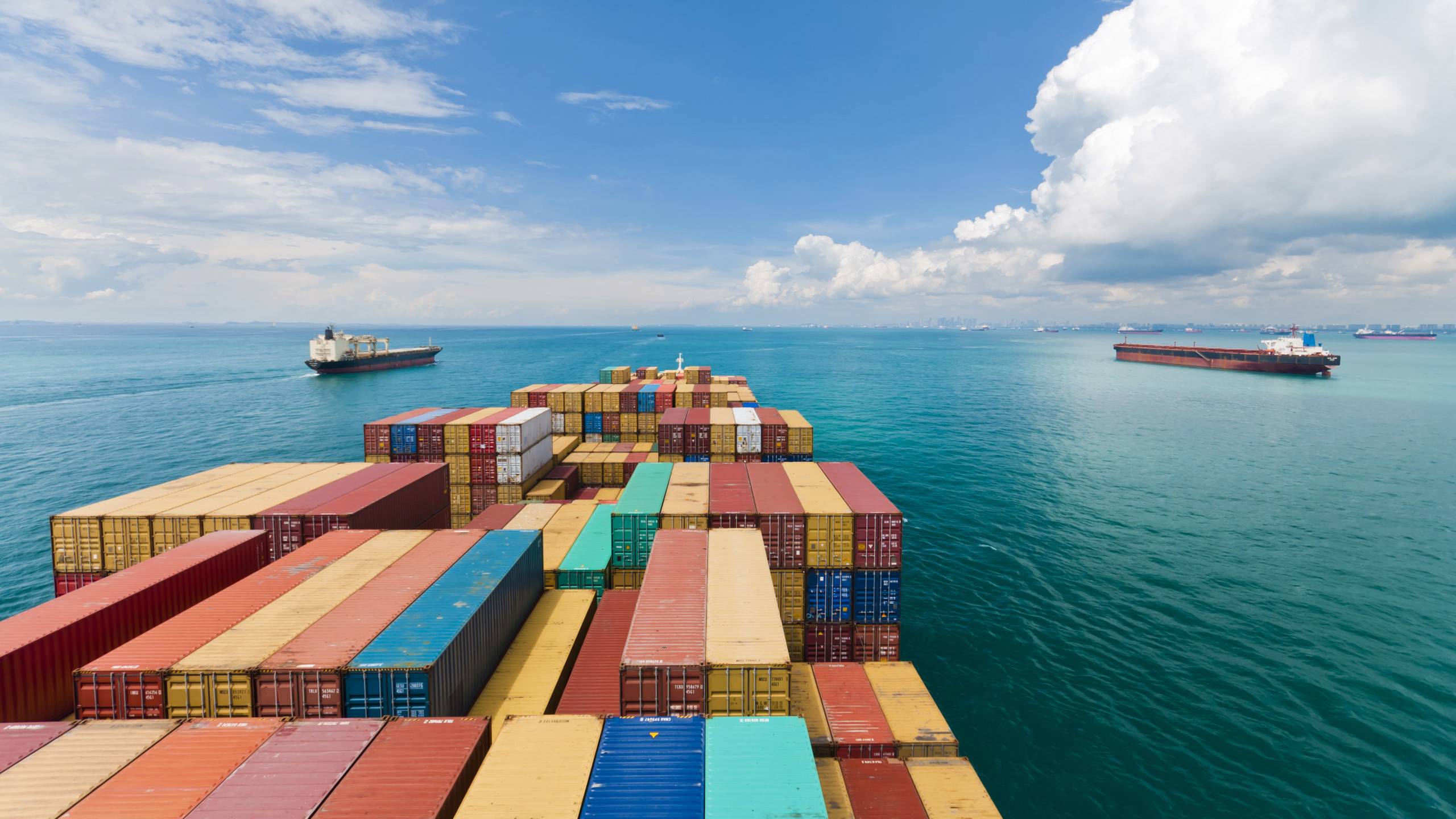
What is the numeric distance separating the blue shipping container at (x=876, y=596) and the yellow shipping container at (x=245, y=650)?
17.4 metres

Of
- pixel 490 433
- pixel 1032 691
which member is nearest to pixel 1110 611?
pixel 1032 691

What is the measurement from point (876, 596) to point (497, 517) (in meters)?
20.8

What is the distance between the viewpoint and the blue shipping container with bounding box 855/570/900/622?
71.8ft

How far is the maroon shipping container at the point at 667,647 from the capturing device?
1268 cm

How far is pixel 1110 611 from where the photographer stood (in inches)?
1127

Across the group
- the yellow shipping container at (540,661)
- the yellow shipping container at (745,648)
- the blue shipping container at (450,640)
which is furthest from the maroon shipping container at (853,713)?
the blue shipping container at (450,640)

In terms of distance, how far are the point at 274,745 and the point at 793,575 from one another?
16116 mm

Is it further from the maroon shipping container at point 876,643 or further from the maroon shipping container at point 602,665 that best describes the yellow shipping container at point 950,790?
the maroon shipping container at point 602,665

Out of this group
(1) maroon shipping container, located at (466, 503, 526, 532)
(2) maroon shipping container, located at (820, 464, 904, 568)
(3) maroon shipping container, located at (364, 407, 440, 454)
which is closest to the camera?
(2) maroon shipping container, located at (820, 464, 904, 568)

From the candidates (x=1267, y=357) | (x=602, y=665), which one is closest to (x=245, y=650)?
(x=602, y=665)

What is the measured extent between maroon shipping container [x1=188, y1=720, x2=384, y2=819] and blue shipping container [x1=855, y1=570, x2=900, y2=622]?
1643 centimetres

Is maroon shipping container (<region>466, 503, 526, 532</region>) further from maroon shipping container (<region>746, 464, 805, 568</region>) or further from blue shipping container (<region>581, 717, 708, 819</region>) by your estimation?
blue shipping container (<region>581, 717, 708, 819</region>)

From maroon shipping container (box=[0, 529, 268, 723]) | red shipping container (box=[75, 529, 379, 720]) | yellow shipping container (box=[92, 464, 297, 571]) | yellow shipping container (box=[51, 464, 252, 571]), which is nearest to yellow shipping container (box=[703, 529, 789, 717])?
red shipping container (box=[75, 529, 379, 720])

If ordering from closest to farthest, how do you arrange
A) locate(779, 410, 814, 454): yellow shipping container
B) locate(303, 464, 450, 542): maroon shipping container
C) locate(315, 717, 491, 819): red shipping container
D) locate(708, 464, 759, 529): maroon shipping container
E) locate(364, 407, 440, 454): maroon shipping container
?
locate(315, 717, 491, 819): red shipping container → locate(303, 464, 450, 542): maroon shipping container → locate(708, 464, 759, 529): maroon shipping container → locate(364, 407, 440, 454): maroon shipping container → locate(779, 410, 814, 454): yellow shipping container
